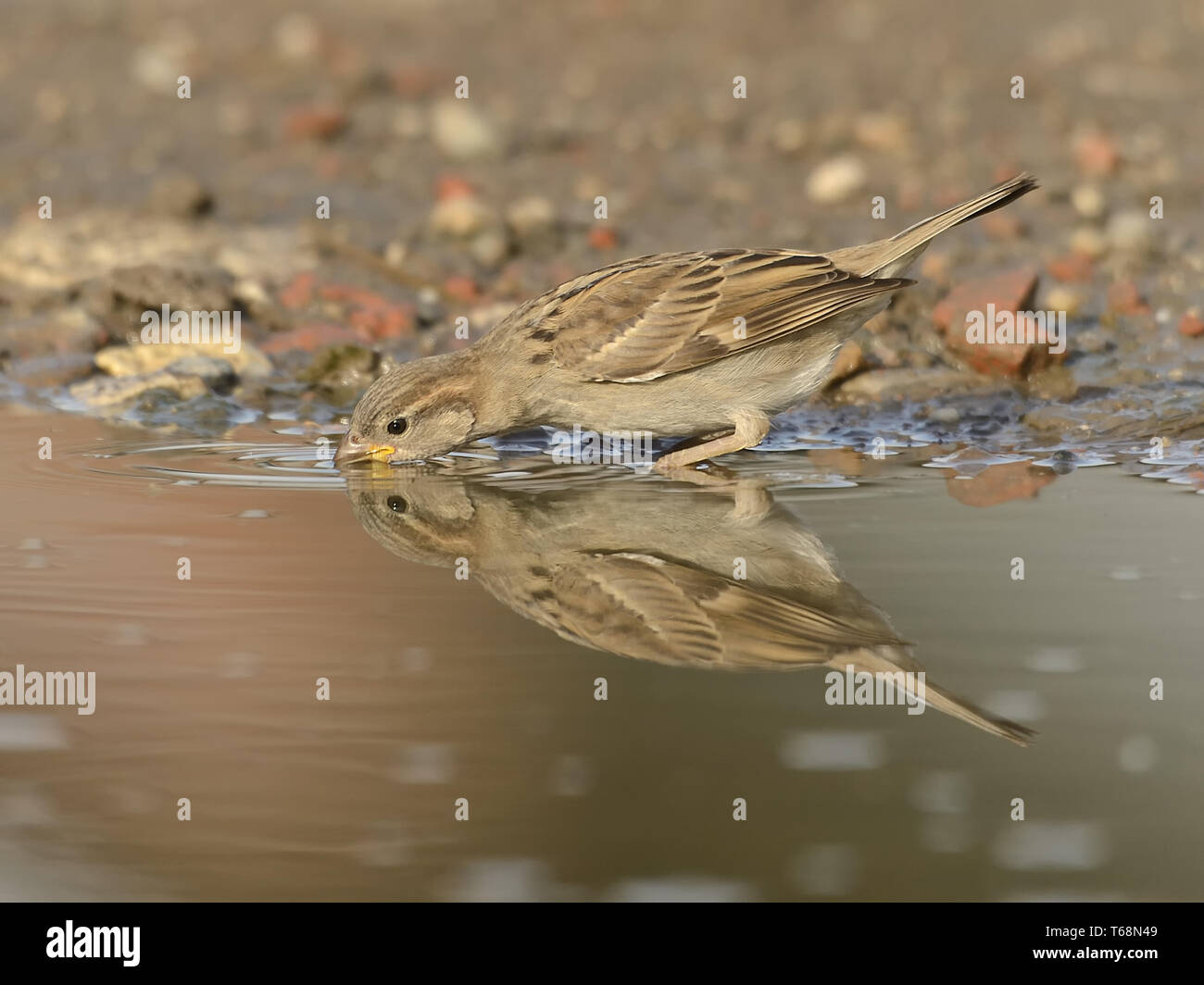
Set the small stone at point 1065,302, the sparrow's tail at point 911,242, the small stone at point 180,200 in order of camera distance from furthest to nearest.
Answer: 1. the small stone at point 180,200
2. the small stone at point 1065,302
3. the sparrow's tail at point 911,242

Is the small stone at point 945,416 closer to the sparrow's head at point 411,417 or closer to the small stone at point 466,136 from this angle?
the sparrow's head at point 411,417

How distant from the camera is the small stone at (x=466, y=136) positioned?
12.6 meters

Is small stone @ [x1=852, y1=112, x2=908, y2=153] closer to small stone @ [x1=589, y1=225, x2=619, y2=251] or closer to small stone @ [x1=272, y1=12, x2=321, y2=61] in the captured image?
small stone @ [x1=589, y1=225, x2=619, y2=251]

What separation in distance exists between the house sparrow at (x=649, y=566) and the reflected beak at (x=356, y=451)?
0.44 feet

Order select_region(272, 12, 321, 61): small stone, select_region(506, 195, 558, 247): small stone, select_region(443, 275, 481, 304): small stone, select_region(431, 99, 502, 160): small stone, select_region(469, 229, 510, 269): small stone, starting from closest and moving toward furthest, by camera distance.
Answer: select_region(443, 275, 481, 304): small stone, select_region(469, 229, 510, 269): small stone, select_region(506, 195, 558, 247): small stone, select_region(431, 99, 502, 160): small stone, select_region(272, 12, 321, 61): small stone

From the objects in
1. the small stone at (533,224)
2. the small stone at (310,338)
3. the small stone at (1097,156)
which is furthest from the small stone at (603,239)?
the small stone at (1097,156)

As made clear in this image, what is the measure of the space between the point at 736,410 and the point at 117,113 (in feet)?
27.3

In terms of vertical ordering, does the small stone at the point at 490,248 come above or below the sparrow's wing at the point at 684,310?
above

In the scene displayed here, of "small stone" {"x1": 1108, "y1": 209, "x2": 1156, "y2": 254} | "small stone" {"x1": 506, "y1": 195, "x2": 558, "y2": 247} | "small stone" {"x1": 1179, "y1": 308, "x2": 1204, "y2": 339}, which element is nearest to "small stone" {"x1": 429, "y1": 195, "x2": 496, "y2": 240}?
"small stone" {"x1": 506, "y1": 195, "x2": 558, "y2": 247}

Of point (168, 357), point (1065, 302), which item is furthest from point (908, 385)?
point (168, 357)

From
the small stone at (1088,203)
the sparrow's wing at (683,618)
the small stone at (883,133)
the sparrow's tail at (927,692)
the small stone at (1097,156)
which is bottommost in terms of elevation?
the sparrow's tail at (927,692)

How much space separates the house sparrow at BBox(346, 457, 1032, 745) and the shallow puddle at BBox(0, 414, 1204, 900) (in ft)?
0.05

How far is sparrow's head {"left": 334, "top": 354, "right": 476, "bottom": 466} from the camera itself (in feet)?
24.0

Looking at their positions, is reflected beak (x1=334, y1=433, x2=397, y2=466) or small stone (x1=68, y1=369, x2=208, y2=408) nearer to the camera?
reflected beak (x1=334, y1=433, x2=397, y2=466)
